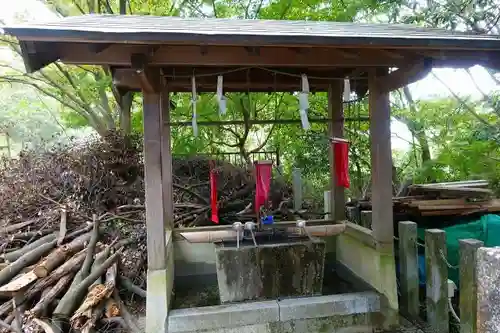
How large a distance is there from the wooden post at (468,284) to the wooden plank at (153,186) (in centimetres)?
348

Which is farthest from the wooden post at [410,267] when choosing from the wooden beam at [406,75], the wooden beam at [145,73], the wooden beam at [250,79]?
the wooden beam at [145,73]

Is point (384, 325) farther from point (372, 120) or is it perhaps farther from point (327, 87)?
point (327, 87)

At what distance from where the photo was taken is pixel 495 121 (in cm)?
814

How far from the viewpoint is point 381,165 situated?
16.0 feet

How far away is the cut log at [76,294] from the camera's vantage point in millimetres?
4571

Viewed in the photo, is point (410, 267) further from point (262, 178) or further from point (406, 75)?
point (406, 75)

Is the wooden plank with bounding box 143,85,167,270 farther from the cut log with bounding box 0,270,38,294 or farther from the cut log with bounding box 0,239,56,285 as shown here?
the cut log with bounding box 0,239,56,285

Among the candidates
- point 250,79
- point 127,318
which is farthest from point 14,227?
point 250,79

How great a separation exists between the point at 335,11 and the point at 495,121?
4.73 m

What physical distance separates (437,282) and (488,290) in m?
3.44

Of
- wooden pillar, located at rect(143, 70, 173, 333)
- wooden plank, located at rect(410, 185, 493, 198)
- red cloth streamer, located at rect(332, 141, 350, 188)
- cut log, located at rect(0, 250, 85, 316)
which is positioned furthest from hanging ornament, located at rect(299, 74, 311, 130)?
cut log, located at rect(0, 250, 85, 316)

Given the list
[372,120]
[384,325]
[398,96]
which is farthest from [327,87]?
[398,96]

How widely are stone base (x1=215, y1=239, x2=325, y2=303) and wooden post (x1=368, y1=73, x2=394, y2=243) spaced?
912 millimetres

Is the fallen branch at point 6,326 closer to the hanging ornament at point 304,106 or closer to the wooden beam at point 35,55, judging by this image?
the wooden beam at point 35,55
